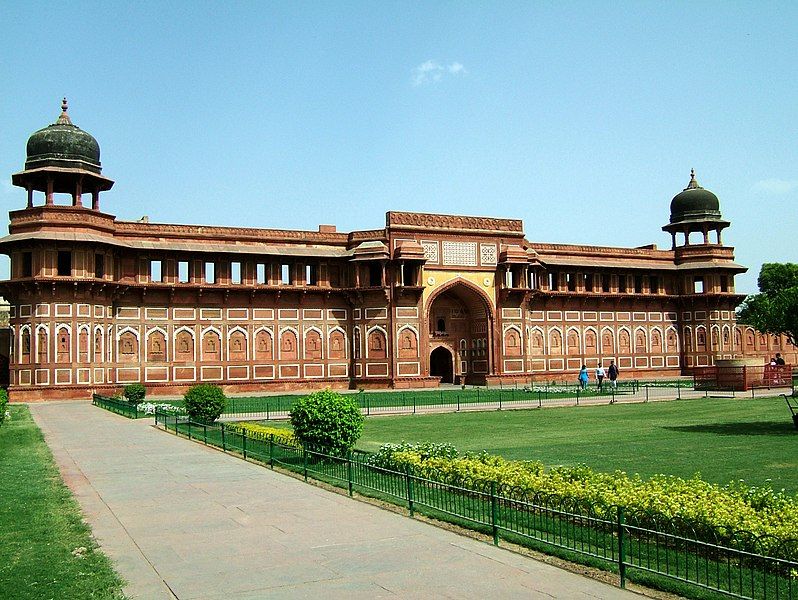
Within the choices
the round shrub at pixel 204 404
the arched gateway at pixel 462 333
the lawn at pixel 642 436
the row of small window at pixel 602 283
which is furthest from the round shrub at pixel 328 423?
the row of small window at pixel 602 283

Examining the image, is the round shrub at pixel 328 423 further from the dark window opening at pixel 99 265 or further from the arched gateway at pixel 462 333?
the arched gateway at pixel 462 333

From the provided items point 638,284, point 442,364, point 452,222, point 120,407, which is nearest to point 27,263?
point 120,407

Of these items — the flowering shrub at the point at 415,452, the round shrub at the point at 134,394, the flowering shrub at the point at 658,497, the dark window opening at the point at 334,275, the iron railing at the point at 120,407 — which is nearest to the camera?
the flowering shrub at the point at 658,497

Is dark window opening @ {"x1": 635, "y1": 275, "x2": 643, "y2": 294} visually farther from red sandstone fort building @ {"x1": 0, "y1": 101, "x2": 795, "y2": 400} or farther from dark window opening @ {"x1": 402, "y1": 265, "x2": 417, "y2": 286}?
dark window opening @ {"x1": 402, "y1": 265, "x2": 417, "y2": 286}

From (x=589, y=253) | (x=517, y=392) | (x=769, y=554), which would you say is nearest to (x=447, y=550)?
(x=769, y=554)

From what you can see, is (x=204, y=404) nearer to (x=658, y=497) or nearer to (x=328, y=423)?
(x=328, y=423)

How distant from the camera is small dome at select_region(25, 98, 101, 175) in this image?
3647 cm

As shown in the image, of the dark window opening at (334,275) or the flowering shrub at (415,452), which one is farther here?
the dark window opening at (334,275)

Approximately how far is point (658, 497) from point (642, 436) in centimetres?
1021

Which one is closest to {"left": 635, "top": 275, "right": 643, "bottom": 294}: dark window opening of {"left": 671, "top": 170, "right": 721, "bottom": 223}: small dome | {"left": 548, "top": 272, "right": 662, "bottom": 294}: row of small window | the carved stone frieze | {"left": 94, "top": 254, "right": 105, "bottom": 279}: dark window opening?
{"left": 548, "top": 272, "right": 662, "bottom": 294}: row of small window

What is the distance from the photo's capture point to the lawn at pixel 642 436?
1302cm

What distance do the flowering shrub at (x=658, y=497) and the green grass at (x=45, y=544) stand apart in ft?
15.7

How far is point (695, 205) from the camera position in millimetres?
50875

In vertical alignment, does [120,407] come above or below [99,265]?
below
